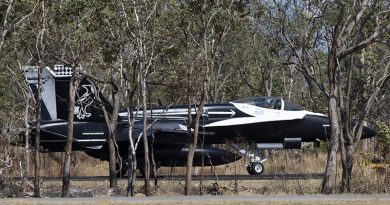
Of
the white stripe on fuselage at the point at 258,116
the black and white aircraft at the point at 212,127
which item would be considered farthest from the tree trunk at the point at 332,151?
the white stripe on fuselage at the point at 258,116

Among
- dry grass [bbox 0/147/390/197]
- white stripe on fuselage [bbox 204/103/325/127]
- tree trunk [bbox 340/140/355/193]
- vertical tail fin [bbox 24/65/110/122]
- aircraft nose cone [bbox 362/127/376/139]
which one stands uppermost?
vertical tail fin [bbox 24/65/110/122]

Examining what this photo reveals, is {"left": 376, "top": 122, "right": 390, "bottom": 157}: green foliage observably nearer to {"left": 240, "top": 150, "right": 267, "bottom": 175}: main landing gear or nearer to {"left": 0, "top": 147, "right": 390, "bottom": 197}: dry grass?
{"left": 0, "top": 147, "right": 390, "bottom": 197}: dry grass

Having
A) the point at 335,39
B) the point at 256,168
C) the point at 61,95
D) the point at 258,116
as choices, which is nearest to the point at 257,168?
the point at 256,168

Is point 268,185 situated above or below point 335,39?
below

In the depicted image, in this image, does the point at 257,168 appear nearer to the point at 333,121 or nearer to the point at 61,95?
the point at 61,95

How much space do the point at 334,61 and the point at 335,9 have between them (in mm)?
1503

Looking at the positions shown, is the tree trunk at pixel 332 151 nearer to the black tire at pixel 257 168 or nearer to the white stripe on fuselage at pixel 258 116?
the black tire at pixel 257 168

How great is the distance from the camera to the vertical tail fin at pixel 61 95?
2986 centimetres

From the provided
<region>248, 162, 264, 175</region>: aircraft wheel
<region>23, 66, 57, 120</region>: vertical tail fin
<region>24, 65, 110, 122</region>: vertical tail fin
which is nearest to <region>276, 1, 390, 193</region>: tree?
<region>24, 65, 110, 122</region>: vertical tail fin

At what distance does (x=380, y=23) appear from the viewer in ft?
75.7

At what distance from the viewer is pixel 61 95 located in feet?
110

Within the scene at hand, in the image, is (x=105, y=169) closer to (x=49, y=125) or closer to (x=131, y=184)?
(x=49, y=125)

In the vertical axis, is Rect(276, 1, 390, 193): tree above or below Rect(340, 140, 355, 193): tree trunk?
above

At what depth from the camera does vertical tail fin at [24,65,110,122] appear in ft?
98.0
